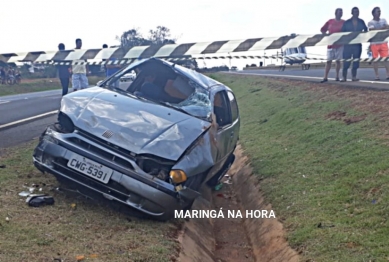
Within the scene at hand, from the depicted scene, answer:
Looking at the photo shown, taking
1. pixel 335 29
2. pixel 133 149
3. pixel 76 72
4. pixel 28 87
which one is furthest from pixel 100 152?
pixel 28 87

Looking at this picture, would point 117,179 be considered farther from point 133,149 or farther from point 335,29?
point 335,29

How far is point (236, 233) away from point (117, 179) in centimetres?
260

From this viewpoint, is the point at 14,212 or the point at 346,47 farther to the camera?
the point at 346,47

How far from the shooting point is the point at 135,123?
659cm

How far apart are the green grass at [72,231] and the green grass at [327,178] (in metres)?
1.54

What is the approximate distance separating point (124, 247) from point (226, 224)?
11.2 ft

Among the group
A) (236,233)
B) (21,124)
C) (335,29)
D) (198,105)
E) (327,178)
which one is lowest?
(236,233)

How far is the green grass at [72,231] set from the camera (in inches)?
193

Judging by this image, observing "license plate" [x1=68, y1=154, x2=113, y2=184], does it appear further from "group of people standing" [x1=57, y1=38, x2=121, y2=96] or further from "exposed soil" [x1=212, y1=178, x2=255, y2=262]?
"group of people standing" [x1=57, y1=38, x2=121, y2=96]

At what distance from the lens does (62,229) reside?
5.49 metres

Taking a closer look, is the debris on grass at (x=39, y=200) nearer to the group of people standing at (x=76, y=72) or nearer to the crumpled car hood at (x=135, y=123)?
the crumpled car hood at (x=135, y=123)

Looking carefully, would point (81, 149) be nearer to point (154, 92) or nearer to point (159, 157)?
point (159, 157)

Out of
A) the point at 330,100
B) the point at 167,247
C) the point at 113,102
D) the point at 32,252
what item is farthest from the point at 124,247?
the point at 330,100

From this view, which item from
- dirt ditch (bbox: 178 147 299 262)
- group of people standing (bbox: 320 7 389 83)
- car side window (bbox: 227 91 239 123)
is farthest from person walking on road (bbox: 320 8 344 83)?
car side window (bbox: 227 91 239 123)
